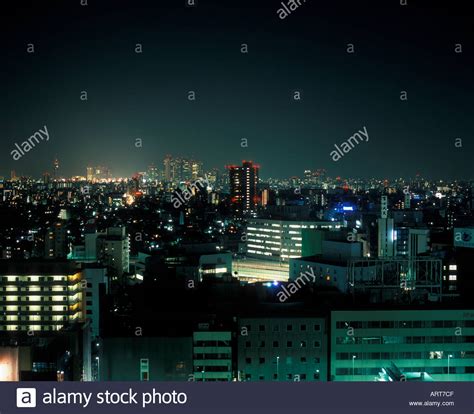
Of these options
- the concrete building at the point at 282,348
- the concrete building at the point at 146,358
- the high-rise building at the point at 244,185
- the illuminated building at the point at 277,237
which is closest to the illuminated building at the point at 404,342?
the concrete building at the point at 282,348

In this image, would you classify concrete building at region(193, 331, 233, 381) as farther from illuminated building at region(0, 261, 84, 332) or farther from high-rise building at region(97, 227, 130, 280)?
high-rise building at region(97, 227, 130, 280)

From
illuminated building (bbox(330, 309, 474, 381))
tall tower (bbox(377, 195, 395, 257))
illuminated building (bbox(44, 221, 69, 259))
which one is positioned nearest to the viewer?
illuminated building (bbox(330, 309, 474, 381))

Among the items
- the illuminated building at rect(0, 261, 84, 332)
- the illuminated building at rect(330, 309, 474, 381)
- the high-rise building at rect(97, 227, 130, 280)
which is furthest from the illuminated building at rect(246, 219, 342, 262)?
the illuminated building at rect(330, 309, 474, 381)

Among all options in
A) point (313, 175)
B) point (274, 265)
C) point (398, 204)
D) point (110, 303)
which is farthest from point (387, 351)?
point (313, 175)

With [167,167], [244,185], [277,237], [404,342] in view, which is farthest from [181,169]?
[404,342]

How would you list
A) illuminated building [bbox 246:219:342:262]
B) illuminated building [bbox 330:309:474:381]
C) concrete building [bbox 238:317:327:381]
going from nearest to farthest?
illuminated building [bbox 330:309:474:381]
concrete building [bbox 238:317:327:381]
illuminated building [bbox 246:219:342:262]

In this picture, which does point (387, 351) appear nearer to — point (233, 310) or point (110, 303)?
point (233, 310)
